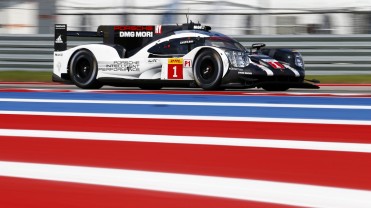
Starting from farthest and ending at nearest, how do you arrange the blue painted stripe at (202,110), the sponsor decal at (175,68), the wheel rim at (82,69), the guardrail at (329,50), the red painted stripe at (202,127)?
1. the guardrail at (329,50)
2. the wheel rim at (82,69)
3. the sponsor decal at (175,68)
4. the blue painted stripe at (202,110)
5. the red painted stripe at (202,127)

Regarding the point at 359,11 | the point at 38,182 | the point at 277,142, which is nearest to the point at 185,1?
the point at 359,11

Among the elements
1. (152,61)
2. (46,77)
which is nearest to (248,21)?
(46,77)

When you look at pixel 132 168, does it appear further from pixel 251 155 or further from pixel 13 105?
pixel 13 105

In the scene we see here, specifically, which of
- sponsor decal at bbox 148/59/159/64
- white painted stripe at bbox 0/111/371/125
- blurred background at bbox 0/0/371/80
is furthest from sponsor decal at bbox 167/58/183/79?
blurred background at bbox 0/0/371/80

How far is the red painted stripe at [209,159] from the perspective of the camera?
3607mm

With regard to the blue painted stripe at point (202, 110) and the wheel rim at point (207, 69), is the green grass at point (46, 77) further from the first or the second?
the blue painted stripe at point (202, 110)

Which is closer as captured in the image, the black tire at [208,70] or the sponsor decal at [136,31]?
the black tire at [208,70]

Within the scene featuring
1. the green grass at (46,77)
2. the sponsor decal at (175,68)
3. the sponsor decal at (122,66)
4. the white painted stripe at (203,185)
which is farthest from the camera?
the green grass at (46,77)

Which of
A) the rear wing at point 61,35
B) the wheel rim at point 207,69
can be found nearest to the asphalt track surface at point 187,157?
the wheel rim at point 207,69

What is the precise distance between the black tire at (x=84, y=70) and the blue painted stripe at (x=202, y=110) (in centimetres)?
383

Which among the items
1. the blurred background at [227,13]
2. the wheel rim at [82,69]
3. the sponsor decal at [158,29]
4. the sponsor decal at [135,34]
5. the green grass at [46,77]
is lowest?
the green grass at [46,77]

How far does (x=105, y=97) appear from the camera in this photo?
891cm

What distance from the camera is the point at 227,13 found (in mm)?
15312

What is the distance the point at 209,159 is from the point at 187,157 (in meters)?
0.16
